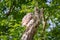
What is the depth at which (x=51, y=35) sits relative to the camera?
11.5m

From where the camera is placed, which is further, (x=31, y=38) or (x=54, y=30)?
(x=54, y=30)

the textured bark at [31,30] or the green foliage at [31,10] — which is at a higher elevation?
the textured bark at [31,30]

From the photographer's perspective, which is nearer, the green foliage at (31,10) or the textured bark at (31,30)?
the textured bark at (31,30)

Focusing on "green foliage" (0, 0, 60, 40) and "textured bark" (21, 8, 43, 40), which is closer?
"textured bark" (21, 8, 43, 40)

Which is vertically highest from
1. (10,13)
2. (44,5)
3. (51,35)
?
(44,5)

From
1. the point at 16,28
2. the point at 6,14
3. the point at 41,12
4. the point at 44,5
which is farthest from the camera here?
the point at 6,14

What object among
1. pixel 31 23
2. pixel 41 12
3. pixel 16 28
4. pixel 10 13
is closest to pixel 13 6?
pixel 10 13

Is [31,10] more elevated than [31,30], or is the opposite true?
[31,30]

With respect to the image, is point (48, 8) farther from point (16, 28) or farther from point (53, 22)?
point (16, 28)

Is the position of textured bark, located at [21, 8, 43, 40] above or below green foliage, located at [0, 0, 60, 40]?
above

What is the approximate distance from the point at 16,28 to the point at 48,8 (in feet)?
9.06

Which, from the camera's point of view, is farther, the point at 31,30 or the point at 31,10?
the point at 31,10

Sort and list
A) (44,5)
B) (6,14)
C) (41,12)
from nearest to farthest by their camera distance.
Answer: (41,12) < (44,5) < (6,14)

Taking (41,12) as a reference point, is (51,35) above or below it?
below
